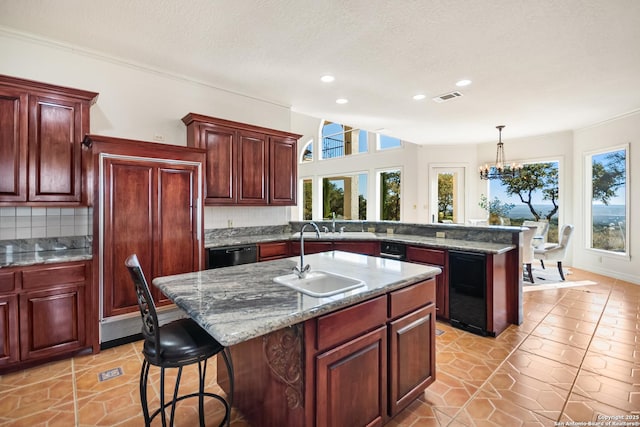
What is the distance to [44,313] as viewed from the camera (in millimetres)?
A: 2471

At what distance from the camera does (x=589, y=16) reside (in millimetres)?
2447

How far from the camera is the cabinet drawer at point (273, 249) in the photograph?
377cm

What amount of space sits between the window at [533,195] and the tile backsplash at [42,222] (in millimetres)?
7682

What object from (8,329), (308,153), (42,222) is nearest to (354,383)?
(8,329)

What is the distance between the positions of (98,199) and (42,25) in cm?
157

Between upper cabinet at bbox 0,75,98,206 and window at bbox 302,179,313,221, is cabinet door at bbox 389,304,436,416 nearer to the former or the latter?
upper cabinet at bbox 0,75,98,206

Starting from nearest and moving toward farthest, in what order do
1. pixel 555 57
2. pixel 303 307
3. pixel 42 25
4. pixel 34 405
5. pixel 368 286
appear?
pixel 303 307
pixel 368 286
pixel 34 405
pixel 42 25
pixel 555 57

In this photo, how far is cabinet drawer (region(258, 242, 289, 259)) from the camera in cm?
377

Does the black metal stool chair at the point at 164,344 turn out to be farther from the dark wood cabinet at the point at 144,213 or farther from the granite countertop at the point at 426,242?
the granite countertop at the point at 426,242

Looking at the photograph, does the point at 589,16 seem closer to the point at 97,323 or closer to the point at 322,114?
the point at 322,114

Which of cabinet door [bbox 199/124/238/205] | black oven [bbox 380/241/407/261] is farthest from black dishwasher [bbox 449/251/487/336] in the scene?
cabinet door [bbox 199/124/238/205]

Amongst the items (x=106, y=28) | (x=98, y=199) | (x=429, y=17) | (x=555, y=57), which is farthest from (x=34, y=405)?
(x=555, y=57)

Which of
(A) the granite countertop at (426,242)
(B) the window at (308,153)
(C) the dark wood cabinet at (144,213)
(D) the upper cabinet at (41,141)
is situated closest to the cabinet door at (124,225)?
(C) the dark wood cabinet at (144,213)

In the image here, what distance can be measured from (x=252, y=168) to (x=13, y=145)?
2188 millimetres
